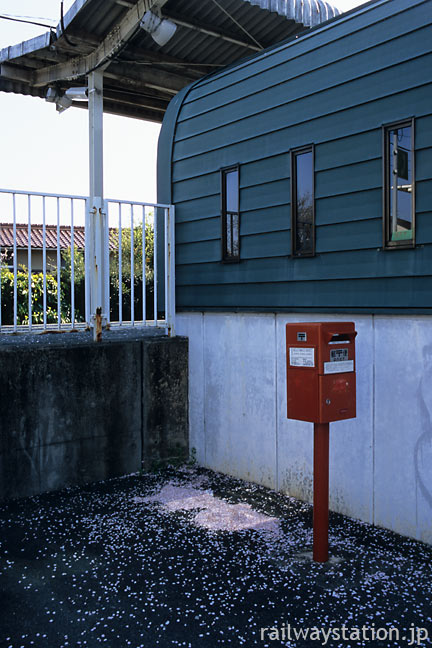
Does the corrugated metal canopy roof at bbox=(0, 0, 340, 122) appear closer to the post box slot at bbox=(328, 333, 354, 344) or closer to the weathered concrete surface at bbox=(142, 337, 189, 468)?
the weathered concrete surface at bbox=(142, 337, 189, 468)

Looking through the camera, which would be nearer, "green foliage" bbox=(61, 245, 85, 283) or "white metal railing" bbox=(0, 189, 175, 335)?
"white metal railing" bbox=(0, 189, 175, 335)

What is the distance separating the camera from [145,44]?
9.83 m

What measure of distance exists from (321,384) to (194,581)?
5.27ft

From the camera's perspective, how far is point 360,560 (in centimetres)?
412

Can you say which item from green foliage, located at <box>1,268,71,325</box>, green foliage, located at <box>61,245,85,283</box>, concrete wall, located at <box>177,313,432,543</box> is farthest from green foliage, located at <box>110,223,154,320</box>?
concrete wall, located at <box>177,313,432,543</box>

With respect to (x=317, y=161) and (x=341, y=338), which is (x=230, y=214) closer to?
(x=317, y=161)

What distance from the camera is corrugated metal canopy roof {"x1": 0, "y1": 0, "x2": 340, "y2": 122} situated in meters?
8.88

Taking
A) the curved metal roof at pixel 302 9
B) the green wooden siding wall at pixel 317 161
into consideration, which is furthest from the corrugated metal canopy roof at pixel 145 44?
the green wooden siding wall at pixel 317 161

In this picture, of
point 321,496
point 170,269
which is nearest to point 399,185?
point 321,496

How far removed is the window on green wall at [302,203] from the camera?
542 cm

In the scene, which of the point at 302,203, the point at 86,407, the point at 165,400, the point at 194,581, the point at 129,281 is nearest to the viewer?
the point at 194,581

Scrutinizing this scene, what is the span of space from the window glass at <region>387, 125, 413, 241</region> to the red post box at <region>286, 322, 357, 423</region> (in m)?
1.03

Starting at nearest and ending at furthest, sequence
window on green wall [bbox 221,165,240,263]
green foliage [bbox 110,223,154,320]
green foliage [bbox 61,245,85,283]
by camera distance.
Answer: window on green wall [bbox 221,165,240,263] → green foliage [bbox 110,223,154,320] → green foliage [bbox 61,245,85,283]

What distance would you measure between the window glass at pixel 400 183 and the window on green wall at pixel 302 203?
839 millimetres
